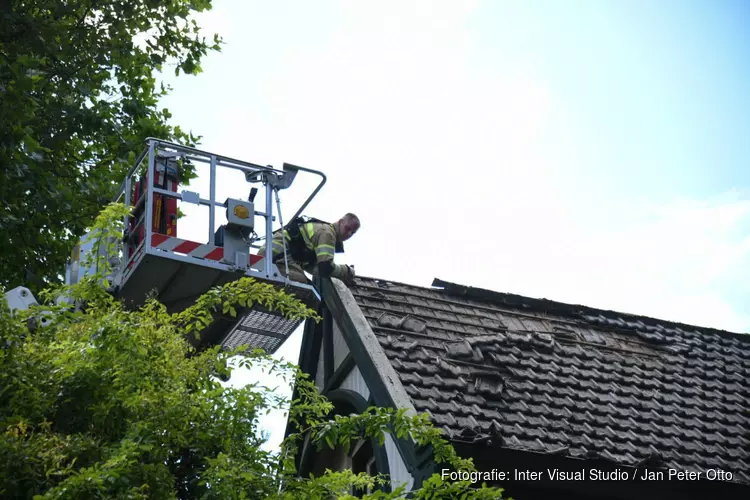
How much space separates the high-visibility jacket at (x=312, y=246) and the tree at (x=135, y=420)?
14.6 ft

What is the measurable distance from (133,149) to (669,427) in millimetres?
9213

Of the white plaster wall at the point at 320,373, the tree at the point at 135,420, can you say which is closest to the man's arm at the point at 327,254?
the white plaster wall at the point at 320,373

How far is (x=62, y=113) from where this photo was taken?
13.3m

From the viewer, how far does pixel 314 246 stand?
11.1 m

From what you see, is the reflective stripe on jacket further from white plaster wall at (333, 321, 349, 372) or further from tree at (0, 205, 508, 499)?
tree at (0, 205, 508, 499)

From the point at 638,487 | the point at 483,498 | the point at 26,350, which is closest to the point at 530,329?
the point at 638,487

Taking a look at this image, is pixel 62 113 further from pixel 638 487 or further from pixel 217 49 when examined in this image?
pixel 638 487

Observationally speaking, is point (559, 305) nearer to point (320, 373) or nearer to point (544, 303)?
point (544, 303)


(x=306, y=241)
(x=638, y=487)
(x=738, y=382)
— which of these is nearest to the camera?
(x=638, y=487)

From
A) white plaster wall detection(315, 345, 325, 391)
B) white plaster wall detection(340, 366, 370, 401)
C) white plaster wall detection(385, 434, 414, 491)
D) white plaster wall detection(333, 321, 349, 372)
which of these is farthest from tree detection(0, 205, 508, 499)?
white plaster wall detection(315, 345, 325, 391)

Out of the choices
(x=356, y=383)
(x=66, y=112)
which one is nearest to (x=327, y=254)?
(x=356, y=383)

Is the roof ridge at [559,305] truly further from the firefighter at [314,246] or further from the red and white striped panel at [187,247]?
the red and white striped panel at [187,247]

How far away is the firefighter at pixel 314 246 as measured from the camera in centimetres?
1050

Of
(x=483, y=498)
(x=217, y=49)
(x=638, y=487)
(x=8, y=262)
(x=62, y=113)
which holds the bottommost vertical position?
(x=483, y=498)
